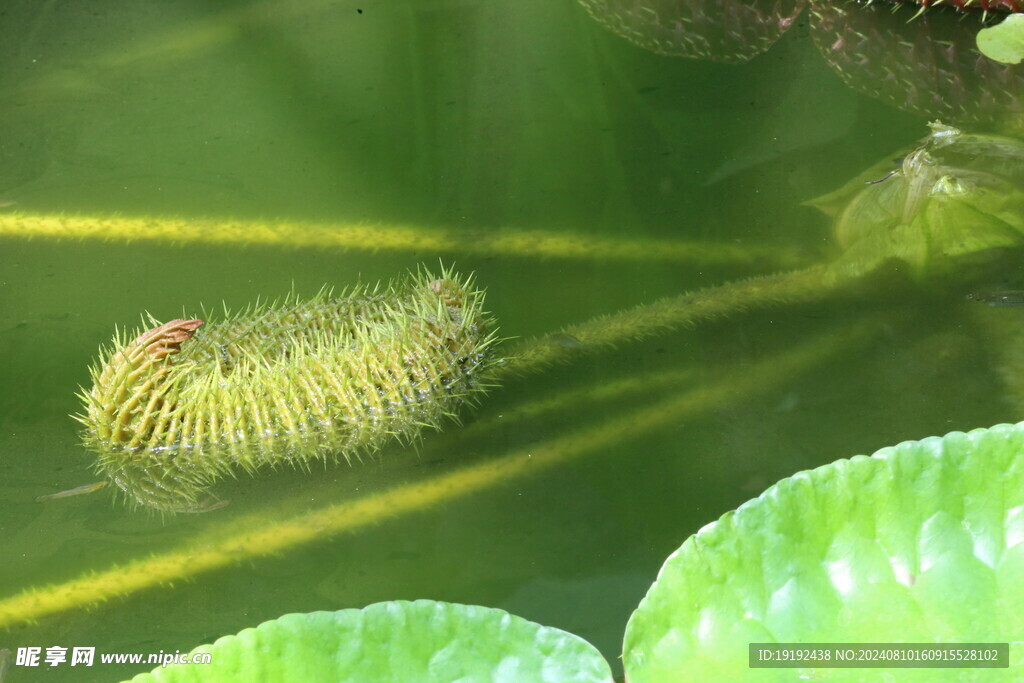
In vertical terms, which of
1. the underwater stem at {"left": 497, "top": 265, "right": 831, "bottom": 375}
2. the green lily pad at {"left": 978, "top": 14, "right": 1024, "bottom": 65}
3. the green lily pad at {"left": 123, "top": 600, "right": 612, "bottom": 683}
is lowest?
the green lily pad at {"left": 123, "top": 600, "right": 612, "bottom": 683}

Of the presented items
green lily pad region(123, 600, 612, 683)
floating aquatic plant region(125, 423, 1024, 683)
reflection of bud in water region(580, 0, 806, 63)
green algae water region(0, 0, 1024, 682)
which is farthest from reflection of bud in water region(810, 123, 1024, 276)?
green lily pad region(123, 600, 612, 683)

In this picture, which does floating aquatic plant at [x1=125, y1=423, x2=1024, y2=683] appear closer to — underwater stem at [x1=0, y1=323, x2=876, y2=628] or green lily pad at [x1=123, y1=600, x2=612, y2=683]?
green lily pad at [x1=123, y1=600, x2=612, y2=683]

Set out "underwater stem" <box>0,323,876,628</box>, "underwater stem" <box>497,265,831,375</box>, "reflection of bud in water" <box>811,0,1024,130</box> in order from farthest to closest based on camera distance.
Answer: "reflection of bud in water" <box>811,0,1024,130</box>, "underwater stem" <box>497,265,831,375</box>, "underwater stem" <box>0,323,876,628</box>

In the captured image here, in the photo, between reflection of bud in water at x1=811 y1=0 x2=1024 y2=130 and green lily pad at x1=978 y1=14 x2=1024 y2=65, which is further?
reflection of bud in water at x1=811 y1=0 x2=1024 y2=130

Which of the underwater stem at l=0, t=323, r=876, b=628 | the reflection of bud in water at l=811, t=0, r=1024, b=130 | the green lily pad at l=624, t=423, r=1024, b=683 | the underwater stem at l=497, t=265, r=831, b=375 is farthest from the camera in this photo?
the reflection of bud in water at l=811, t=0, r=1024, b=130

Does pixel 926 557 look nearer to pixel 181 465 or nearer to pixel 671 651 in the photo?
pixel 671 651

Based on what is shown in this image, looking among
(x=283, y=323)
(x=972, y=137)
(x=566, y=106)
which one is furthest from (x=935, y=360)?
(x=283, y=323)

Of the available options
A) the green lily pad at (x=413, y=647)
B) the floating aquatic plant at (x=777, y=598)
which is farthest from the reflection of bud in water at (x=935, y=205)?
the green lily pad at (x=413, y=647)
